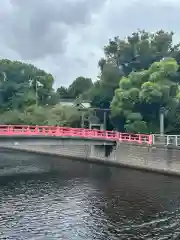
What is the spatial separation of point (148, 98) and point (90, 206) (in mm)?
28464

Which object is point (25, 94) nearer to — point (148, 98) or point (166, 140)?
point (148, 98)

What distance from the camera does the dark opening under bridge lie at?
147 feet

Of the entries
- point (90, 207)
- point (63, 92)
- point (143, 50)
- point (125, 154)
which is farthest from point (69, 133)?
point (63, 92)

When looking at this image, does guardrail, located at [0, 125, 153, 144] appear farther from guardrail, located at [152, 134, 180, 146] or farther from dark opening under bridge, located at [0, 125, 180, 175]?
guardrail, located at [152, 134, 180, 146]

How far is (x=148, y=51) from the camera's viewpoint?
72062mm

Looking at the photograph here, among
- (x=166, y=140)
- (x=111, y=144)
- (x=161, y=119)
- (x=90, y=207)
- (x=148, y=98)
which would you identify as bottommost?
(x=90, y=207)

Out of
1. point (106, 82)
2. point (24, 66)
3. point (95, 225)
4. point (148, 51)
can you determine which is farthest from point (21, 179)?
point (24, 66)

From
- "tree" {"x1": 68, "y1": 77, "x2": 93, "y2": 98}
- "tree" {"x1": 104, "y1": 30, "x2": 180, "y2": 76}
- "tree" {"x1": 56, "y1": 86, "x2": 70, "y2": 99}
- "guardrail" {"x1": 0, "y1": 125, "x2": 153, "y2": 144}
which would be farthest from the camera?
"tree" {"x1": 56, "y1": 86, "x2": 70, "y2": 99}

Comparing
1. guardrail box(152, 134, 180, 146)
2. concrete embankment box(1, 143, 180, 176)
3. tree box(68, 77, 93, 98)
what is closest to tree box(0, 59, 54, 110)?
tree box(68, 77, 93, 98)

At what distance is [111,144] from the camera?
5347cm

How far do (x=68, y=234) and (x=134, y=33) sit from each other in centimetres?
5701

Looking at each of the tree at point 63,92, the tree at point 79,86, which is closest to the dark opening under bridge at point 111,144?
the tree at point 79,86

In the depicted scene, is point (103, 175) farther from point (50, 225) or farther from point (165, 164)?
point (50, 225)

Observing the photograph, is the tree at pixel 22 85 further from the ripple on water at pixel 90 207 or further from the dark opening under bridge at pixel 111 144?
the ripple on water at pixel 90 207
